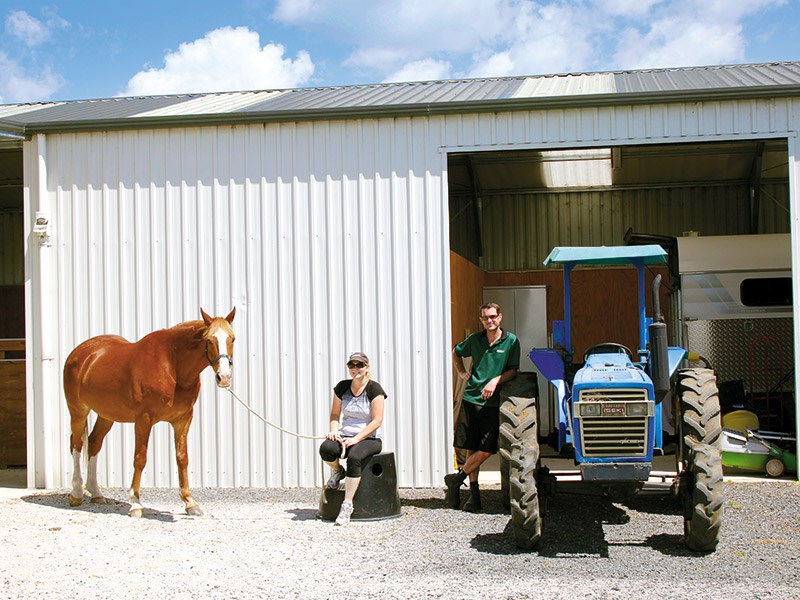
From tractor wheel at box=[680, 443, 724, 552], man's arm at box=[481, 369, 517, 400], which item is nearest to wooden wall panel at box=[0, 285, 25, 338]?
man's arm at box=[481, 369, 517, 400]

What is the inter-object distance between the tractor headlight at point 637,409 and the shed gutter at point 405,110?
427 cm

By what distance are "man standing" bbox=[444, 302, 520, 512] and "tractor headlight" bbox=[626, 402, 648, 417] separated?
6.06ft

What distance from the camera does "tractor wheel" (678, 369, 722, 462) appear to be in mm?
6668

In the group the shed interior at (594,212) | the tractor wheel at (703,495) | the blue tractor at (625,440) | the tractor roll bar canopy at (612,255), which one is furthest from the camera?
the shed interior at (594,212)

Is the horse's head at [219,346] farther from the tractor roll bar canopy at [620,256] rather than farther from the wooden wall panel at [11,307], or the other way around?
the wooden wall panel at [11,307]

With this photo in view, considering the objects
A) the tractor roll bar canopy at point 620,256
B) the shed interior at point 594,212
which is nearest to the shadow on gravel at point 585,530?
the tractor roll bar canopy at point 620,256

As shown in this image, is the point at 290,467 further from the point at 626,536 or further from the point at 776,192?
the point at 776,192

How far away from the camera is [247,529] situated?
Answer: 308 inches

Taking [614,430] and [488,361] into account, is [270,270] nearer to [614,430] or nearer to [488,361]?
[488,361]

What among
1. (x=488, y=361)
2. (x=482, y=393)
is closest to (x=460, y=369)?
(x=488, y=361)

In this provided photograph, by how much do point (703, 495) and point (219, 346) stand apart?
395cm

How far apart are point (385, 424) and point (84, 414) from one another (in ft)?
9.79

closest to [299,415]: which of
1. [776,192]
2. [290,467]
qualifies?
[290,467]

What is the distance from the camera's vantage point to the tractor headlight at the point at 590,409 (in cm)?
659
